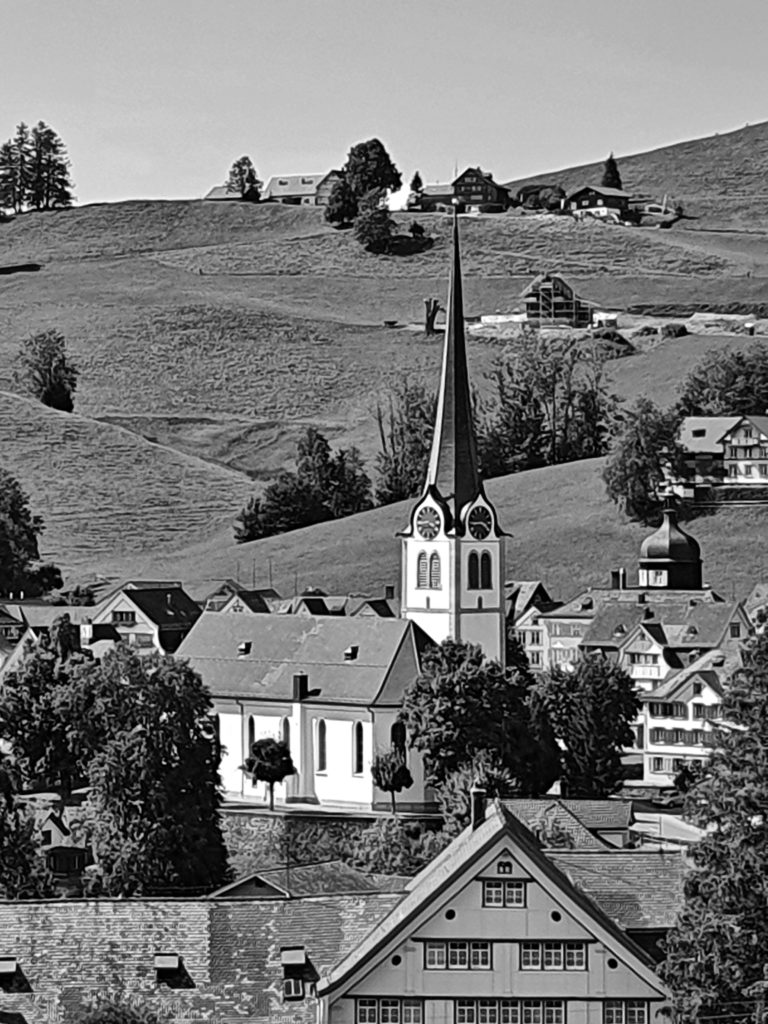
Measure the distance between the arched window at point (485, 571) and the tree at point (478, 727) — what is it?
11.5 metres

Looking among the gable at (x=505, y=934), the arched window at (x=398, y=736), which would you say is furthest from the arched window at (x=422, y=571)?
the gable at (x=505, y=934)

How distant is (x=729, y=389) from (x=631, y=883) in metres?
130

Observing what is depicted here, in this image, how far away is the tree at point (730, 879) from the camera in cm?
4716

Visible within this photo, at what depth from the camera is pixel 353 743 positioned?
9969 centimetres

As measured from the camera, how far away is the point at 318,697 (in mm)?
101438

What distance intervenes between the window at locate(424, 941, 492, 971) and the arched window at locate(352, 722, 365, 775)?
48452mm

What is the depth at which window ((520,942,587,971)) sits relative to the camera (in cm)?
5022

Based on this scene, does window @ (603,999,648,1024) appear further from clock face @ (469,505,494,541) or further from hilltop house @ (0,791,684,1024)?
clock face @ (469,505,494,541)

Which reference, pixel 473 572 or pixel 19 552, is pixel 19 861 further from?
pixel 19 552

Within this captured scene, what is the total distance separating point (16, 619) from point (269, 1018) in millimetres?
87680

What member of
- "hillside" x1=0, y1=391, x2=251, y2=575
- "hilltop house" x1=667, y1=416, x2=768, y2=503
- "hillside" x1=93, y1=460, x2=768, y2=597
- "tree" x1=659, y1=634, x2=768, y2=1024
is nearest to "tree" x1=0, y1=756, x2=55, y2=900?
"tree" x1=659, y1=634, x2=768, y2=1024

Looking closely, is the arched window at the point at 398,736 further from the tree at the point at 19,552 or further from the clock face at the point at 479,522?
the tree at the point at 19,552

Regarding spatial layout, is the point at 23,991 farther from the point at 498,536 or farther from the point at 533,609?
the point at 533,609

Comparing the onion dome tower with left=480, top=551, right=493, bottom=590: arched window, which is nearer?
left=480, top=551, right=493, bottom=590: arched window
